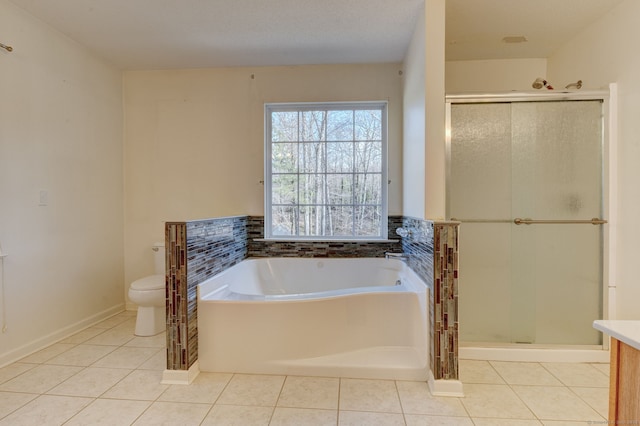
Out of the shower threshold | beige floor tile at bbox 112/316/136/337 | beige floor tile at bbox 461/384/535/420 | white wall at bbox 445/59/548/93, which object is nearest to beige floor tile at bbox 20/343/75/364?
beige floor tile at bbox 112/316/136/337

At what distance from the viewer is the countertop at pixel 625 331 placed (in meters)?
0.74

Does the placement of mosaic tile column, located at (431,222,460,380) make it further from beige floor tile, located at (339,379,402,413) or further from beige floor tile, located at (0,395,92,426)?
beige floor tile, located at (0,395,92,426)

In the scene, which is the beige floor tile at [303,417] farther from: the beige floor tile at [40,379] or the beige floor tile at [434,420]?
the beige floor tile at [40,379]

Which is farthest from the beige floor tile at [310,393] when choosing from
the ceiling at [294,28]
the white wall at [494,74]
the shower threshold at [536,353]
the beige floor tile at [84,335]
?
the white wall at [494,74]

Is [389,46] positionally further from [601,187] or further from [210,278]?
[210,278]

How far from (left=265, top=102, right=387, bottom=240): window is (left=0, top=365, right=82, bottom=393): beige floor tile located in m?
1.69

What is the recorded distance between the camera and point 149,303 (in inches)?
96.2

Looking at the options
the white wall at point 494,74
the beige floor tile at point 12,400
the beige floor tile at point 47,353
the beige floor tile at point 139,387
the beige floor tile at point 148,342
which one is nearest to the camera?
the beige floor tile at point 12,400

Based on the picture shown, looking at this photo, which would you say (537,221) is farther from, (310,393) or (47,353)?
(47,353)

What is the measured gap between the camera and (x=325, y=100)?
2.97 m

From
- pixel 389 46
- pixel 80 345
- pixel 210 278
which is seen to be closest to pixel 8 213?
pixel 80 345

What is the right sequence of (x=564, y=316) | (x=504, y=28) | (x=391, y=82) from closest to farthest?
1. (x=564, y=316)
2. (x=504, y=28)
3. (x=391, y=82)

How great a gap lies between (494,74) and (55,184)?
12.2 ft

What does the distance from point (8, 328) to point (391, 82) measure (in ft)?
11.1
